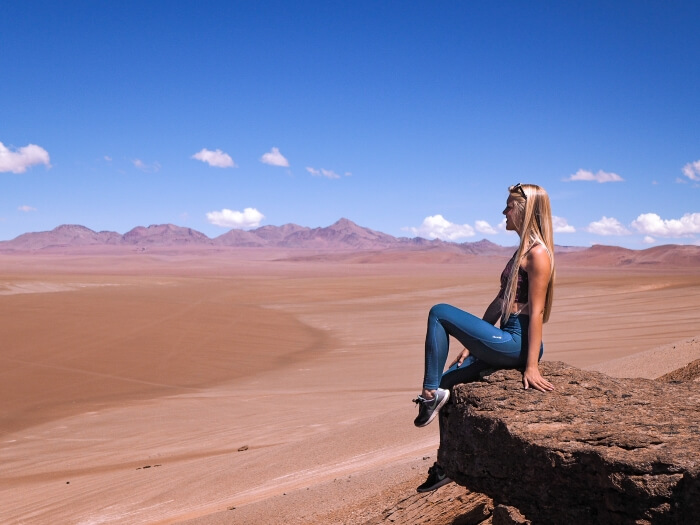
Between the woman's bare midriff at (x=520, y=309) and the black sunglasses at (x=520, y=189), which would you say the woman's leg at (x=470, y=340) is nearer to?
the woman's bare midriff at (x=520, y=309)

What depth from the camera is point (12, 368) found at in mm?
14477

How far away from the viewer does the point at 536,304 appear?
319cm

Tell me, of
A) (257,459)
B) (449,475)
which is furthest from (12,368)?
(449,475)

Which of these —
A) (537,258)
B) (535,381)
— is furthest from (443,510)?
(537,258)

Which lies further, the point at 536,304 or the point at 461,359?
the point at 461,359

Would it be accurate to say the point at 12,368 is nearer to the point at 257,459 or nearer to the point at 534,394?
the point at 257,459

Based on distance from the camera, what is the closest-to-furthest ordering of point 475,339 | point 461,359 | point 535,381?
point 535,381
point 475,339
point 461,359

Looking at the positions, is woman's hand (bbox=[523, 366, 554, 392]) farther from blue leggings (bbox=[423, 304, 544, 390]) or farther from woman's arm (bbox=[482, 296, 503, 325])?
woman's arm (bbox=[482, 296, 503, 325])

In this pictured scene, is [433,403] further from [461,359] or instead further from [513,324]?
[513,324]

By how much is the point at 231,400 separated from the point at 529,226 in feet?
29.1

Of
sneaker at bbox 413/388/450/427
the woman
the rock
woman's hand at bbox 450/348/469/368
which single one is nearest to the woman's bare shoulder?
the woman

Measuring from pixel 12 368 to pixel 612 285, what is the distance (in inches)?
1165

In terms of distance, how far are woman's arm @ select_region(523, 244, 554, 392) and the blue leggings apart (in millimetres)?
76

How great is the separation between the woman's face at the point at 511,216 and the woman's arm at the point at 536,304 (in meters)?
0.19
